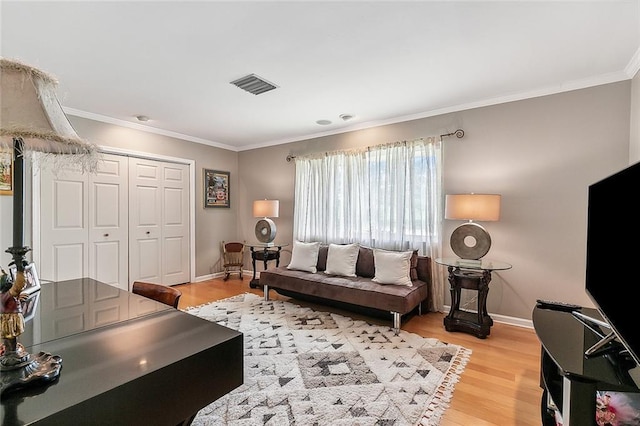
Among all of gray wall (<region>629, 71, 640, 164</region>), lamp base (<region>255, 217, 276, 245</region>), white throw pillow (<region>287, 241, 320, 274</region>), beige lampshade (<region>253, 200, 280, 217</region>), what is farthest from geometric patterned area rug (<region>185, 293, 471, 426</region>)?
gray wall (<region>629, 71, 640, 164</region>)

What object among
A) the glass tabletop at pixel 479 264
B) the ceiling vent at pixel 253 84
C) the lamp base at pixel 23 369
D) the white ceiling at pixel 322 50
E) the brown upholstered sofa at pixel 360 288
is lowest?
the brown upholstered sofa at pixel 360 288

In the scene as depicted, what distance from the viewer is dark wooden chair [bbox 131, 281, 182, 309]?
1944 millimetres

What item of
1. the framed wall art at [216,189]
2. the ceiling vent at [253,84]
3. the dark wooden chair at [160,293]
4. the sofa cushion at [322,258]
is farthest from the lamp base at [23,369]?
the framed wall art at [216,189]

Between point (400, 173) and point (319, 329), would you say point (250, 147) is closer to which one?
point (400, 173)

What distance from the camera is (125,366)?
955mm

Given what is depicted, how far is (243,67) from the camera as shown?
260cm

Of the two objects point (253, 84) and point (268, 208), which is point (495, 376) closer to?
point (253, 84)

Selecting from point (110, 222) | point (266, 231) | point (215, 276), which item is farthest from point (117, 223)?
point (266, 231)

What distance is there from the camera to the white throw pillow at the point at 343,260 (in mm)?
3768

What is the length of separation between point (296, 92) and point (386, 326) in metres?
2.65

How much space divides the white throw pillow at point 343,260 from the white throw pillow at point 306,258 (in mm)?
217

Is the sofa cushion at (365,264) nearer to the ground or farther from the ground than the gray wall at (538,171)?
nearer to the ground

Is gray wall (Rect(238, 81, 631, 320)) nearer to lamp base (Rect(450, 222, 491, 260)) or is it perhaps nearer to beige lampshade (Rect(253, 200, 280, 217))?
lamp base (Rect(450, 222, 491, 260))

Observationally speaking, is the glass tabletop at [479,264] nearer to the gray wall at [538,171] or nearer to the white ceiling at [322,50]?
the gray wall at [538,171]
